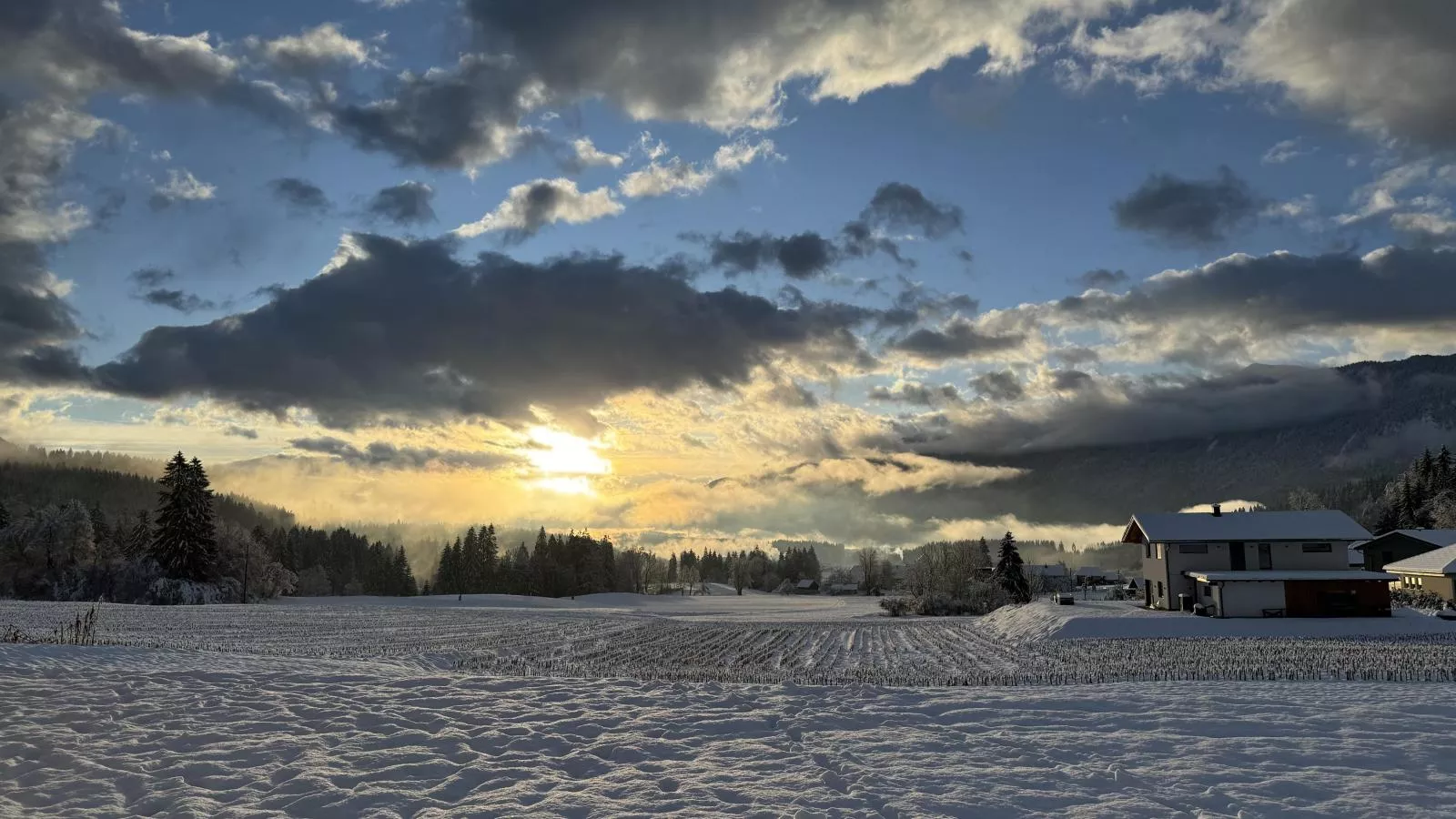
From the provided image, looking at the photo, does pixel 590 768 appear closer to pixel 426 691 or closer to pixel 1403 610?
pixel 426 691

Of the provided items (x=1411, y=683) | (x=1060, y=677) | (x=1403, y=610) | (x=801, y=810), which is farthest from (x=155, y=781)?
(x=1403, y=610)

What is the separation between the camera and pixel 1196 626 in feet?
155

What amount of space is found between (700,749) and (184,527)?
3192 inches

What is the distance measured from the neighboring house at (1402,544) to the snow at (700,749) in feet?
251

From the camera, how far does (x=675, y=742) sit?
14.1m

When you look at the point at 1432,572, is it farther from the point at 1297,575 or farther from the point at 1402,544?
the point at 1402,544

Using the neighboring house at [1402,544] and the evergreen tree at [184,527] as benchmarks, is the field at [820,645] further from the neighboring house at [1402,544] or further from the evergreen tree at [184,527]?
the neighboring house at [1402,544]

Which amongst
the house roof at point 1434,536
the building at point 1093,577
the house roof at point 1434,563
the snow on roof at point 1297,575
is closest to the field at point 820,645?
the snow on roof at point 1297,575

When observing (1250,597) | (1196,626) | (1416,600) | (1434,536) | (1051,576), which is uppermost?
(1434,536)

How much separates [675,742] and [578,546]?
5119 inches

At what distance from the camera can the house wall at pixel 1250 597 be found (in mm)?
51531

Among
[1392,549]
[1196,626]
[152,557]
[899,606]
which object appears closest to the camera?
[1196,626]

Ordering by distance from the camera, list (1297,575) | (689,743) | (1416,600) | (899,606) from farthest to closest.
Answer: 1. (899,606)
2. (1416,600)
3. (1297,575)
4. (689,743)

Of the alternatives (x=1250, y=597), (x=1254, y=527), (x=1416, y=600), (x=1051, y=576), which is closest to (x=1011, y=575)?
(x=1254, y=527)
